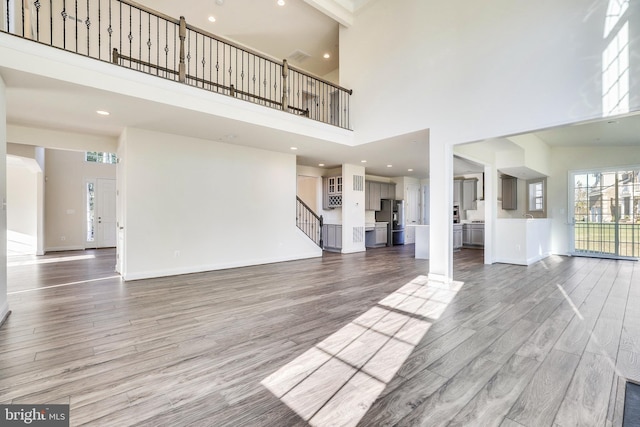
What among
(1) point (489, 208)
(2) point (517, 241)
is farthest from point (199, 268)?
(2) point (517, 241)

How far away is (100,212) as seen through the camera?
9.55m

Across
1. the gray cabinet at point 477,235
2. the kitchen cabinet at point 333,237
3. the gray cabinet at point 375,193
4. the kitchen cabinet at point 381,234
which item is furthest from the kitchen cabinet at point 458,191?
the kitchen cabinet at point 333,237

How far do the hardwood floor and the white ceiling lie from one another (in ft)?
8.73

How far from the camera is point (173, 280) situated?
4.96 metres

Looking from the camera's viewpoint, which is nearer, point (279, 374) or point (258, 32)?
point (279, 374)

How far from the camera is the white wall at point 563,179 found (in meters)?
7.54

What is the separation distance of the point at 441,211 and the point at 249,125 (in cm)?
355

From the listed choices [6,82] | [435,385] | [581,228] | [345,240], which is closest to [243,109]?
[6,82]

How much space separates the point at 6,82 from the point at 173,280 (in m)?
3.34

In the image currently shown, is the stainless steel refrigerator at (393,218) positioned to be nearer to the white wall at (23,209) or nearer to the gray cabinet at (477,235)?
the gray cabinet at (477,235)

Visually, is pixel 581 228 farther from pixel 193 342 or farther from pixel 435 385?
pixel 193 342

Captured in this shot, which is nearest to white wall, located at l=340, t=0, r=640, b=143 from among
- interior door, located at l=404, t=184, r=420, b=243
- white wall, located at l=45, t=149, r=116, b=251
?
interior door, located at l=404, t=184, r=420, b=243

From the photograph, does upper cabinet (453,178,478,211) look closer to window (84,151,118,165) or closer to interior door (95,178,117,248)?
window (84,151,118,165)

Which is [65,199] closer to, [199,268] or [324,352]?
[199,268]
